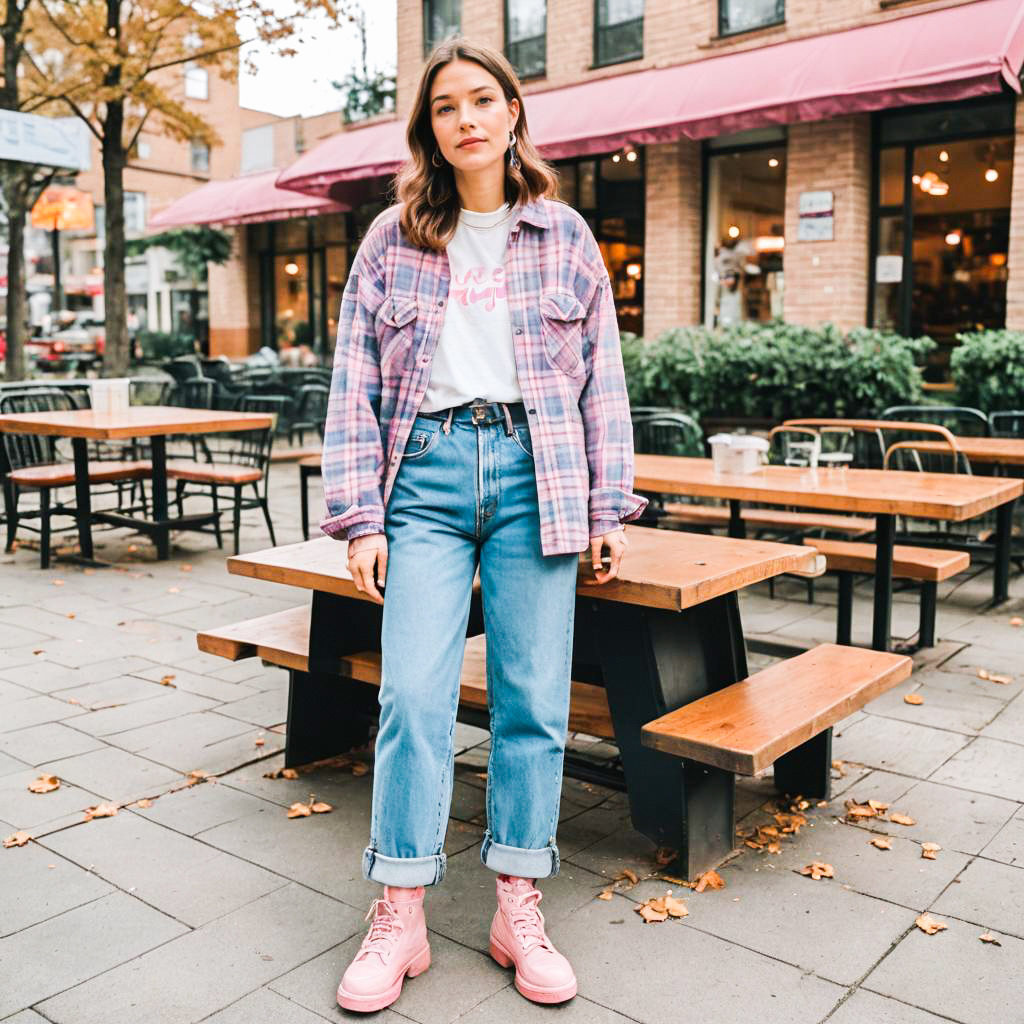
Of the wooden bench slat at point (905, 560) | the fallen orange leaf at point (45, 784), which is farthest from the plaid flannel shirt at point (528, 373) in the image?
the wooden bench slat at point (905, 560)

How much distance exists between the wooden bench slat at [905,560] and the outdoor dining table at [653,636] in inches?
70.4

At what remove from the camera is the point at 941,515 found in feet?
15.3

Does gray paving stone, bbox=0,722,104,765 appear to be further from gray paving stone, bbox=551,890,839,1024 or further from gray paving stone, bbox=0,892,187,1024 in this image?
gray paving stone, bbox=551,890,839,1024

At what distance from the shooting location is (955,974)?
2.63 m

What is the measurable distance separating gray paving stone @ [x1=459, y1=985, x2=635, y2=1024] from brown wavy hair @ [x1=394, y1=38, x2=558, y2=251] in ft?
5.56

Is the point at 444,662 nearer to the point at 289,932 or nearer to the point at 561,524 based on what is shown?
the point at 561,524

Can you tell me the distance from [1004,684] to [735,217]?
30.9 ft

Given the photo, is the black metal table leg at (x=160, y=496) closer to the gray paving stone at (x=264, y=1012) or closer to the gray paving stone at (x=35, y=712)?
the gray paving stone at (x=35, y=712)

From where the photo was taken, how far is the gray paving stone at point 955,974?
2498 mm

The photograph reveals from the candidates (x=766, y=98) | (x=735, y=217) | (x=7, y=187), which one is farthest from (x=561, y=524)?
(x=7, y=187)

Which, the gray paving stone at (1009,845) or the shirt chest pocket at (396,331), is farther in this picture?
the gray paving stone at (1009,845)

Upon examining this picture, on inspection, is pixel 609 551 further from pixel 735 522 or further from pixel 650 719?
pixel 735 522

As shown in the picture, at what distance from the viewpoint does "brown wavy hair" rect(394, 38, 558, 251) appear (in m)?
2.65

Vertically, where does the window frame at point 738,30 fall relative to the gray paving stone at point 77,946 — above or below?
above
